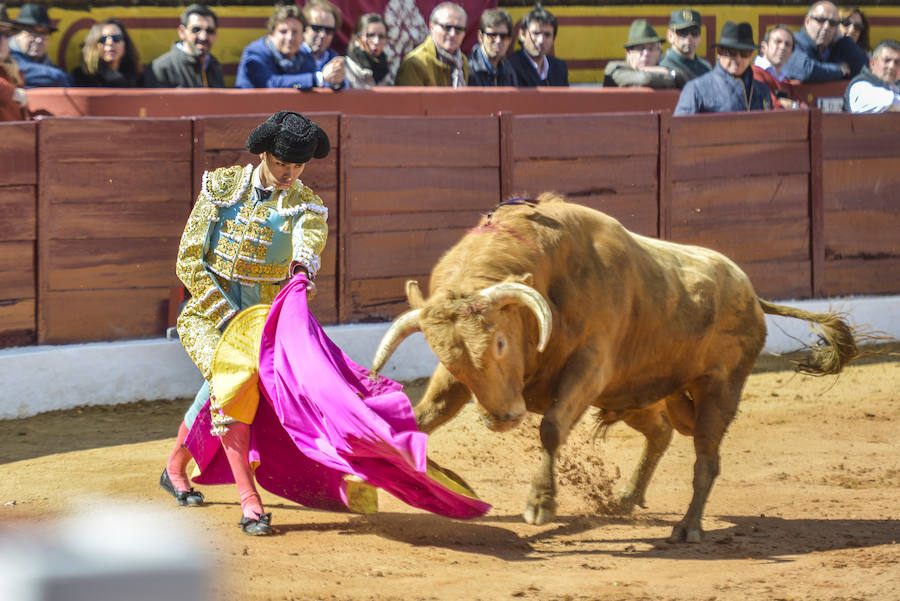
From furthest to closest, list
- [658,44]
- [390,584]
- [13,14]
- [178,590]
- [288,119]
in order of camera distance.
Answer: [658,44], [13,14], [288,119], [390,584], [178,590]

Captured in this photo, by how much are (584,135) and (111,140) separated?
2.88 metres

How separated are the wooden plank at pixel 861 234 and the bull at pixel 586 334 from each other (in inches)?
148

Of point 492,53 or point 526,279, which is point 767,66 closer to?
point 492,53

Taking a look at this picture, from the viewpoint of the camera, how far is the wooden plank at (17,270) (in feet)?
19.7

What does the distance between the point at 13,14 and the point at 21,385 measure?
2242 mm

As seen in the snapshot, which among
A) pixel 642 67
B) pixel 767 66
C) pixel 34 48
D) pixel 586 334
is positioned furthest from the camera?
pixel 767 66

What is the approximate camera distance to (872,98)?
875cm

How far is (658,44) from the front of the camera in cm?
852

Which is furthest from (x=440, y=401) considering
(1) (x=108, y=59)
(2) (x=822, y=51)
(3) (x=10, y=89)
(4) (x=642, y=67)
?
(2) (x=822, y=51)

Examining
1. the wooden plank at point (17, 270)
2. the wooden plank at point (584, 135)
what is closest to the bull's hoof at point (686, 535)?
the wooden plank at point (17, 270)

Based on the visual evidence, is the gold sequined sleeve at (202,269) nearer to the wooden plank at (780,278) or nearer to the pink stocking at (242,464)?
the pink stocking at (242,464)

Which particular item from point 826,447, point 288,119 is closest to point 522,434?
point 826,447

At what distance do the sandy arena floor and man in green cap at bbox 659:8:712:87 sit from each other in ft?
9.39

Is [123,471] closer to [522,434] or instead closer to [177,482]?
[177,482]
